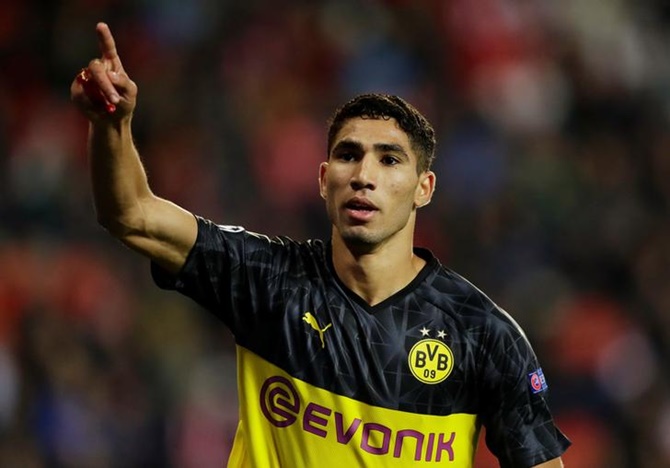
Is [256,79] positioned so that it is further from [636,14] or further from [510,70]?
[636,14]

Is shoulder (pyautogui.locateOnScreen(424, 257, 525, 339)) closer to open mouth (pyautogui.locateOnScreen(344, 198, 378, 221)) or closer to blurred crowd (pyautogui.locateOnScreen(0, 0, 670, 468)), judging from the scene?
open mouth (pyautogui.locateOnScreen(344, 198, 378, 221))

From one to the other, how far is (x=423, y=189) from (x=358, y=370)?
A: 0.67 metres

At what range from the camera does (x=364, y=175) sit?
3.63 meters

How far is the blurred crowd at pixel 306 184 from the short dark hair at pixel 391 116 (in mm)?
3597

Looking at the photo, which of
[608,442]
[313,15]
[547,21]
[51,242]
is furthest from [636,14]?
[51,242]

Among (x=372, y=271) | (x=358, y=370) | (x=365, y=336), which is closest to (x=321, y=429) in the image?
(x=358, y=370)

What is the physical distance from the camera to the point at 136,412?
283 inches

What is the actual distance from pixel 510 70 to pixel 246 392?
5304 mm

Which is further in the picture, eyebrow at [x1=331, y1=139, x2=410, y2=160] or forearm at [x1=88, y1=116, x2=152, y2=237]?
eyebrow at [x1=331, y1=139, x2=410, y2=160]

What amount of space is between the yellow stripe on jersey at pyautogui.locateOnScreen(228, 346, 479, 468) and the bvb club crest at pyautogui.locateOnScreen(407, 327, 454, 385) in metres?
0.12

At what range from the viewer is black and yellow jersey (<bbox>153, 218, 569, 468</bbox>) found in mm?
3602

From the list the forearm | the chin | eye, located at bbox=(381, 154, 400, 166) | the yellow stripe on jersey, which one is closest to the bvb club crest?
the yellow stripe on jersey

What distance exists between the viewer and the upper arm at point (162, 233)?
3.38 meters

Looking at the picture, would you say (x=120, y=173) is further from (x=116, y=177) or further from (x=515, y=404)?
(x=515, y=404)
